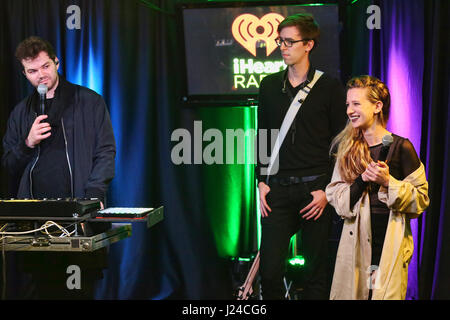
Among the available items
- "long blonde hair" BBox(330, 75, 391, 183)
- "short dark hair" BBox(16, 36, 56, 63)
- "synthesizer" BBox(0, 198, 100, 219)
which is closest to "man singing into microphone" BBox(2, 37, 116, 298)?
"short dark hair" BBox(16, 36, 56, 63)

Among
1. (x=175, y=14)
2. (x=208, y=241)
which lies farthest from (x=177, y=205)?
(x=175, y=14)

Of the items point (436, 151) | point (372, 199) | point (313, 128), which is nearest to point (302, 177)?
point (313, 128)

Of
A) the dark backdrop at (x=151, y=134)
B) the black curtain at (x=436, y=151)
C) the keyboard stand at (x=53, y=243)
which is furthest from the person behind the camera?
the dark backdrop at (x=151, y=134)

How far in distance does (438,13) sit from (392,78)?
0.56m

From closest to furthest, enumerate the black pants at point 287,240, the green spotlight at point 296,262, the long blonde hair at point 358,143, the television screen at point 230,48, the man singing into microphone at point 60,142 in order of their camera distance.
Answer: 1. the long blonde hair at point 358,143
2. the black pants at point 287,240
3. the man singing into microphone at point 60,142
4. the green spotlight at point 296,262
5. the television screen at point 230,48

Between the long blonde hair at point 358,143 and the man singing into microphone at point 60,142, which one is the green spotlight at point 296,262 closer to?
the long blonde hair at point 358,143

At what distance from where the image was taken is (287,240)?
312 centimetres

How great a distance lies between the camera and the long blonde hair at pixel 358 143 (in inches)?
112

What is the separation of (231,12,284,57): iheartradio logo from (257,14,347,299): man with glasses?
869mm

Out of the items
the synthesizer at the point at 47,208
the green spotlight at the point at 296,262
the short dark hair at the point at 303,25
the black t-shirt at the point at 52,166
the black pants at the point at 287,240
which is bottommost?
the green spotlight at the point at 296,262

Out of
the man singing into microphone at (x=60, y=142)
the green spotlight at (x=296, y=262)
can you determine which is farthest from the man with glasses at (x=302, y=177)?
the man singing into microphone at (x=60, y=142)

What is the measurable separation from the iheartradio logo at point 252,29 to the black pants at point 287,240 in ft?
4.71

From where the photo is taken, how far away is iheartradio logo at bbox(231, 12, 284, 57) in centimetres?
404
